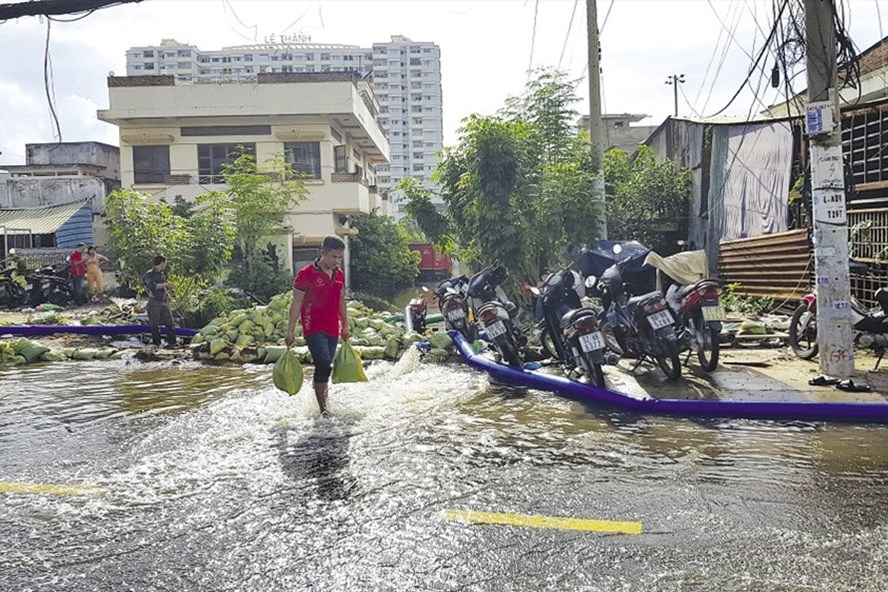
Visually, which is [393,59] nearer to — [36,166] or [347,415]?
[36,166]

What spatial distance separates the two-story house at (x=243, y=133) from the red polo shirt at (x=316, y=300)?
2367 centimetres

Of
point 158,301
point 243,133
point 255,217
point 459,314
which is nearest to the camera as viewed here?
point 459,314

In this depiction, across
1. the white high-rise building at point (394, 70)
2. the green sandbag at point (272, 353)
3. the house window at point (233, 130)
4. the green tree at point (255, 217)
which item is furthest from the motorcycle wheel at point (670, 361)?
the white high-rise building at point (394, 70)

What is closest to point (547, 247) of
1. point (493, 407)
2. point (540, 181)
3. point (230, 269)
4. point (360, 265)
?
point (540, 181)

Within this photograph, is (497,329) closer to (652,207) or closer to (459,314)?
(459,314)

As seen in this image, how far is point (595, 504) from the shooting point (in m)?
4.69

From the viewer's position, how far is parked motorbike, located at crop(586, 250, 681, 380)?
26.6 ft

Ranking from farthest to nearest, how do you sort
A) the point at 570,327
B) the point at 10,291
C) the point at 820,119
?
the point at 10,291
the point at 570,327
the point at 820,119

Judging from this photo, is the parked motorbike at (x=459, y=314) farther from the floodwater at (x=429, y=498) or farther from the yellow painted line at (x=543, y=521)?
the yellow painted line at (x=543, y=521)

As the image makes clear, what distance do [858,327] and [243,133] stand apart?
2815 centimetres

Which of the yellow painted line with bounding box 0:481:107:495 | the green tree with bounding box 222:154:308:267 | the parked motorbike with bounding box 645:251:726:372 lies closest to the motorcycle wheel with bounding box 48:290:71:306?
the green tree with bounding box 222:154:308:267

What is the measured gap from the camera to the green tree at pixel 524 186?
1497cm

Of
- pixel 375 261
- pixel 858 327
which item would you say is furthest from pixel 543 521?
pixel 375 261

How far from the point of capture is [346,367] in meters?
7.78
